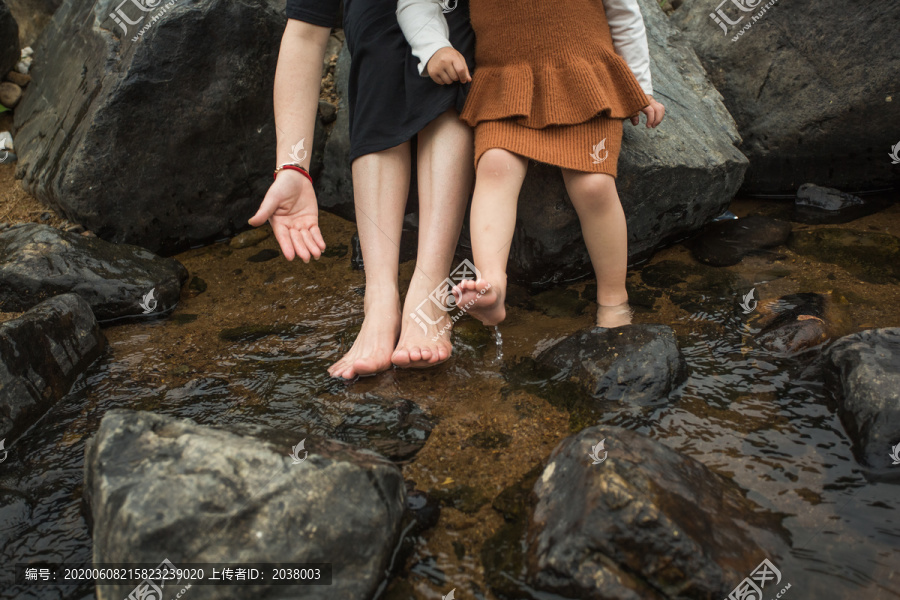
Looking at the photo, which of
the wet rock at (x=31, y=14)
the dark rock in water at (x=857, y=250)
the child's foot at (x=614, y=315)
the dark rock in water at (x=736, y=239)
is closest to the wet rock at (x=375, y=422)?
the child's foot at (x=614, y=315)

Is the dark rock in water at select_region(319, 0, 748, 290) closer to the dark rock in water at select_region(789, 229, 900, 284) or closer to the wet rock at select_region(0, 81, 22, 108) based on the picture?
the dark rock in water at select_region(789, 229, 900, 284)

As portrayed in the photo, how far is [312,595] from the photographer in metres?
1.57

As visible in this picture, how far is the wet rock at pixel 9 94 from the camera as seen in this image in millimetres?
4406

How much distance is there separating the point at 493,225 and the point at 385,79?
30.3 inches

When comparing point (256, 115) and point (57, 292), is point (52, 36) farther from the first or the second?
point (57, 292)

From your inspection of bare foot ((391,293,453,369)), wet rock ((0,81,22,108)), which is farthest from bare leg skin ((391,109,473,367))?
wet rock ((0,81,22,108))

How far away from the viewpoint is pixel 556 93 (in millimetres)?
2510

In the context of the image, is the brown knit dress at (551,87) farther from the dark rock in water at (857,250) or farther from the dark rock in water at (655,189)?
the dark rock in water at (857,250)

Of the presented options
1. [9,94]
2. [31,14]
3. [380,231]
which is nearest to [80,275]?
[380,231]

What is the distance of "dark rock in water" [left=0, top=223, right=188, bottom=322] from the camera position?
298 cm

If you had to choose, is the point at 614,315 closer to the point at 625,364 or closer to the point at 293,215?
the point at 625,364

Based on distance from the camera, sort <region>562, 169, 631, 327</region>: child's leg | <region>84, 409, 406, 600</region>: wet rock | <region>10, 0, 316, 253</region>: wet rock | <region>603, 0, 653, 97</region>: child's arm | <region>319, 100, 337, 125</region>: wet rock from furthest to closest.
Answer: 1. <region>319, 100, 337, 125</region>: wet rock
2. <region>10, 0, 316, 253</region>: wet rock
3. <region>603, 0, 653, 97</region>: child's arm
4. <region>562, 169, 631, 327</region>: child's leg
5. <region>84, 409, 406, 600</region>: wet rock

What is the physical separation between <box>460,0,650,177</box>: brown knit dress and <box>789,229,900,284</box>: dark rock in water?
1270mm

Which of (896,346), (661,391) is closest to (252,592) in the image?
(661,391)
